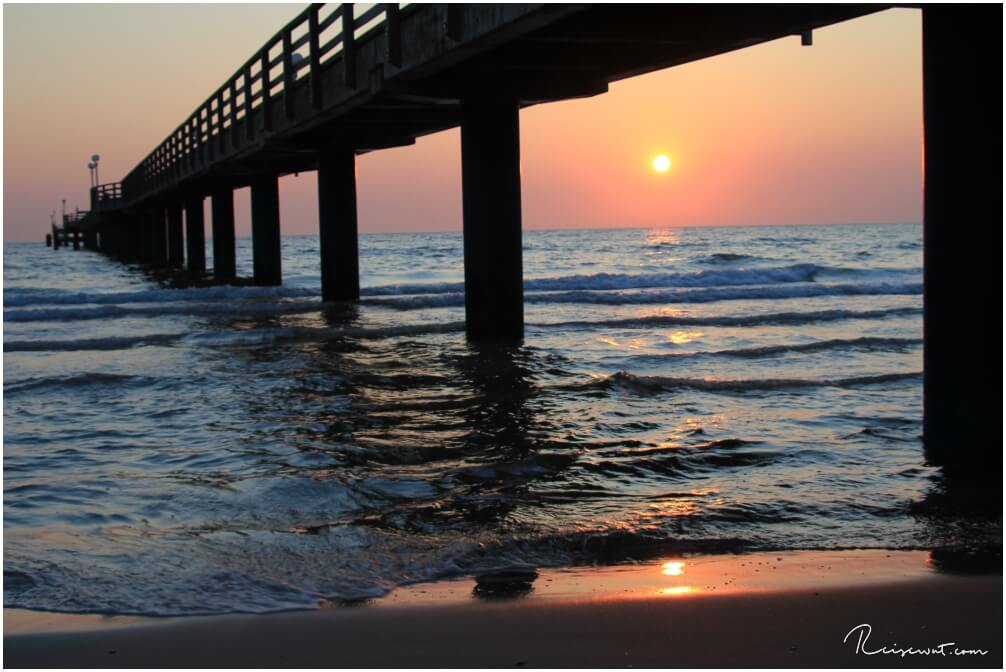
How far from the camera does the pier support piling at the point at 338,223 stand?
21203mm

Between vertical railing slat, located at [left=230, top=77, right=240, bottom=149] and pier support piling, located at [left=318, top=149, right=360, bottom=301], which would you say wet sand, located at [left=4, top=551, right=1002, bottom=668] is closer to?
pier support piling, located at [left=318, top=149, right=360, bottom=301]

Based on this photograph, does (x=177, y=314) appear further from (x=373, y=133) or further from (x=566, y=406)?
(x=566, y=406)

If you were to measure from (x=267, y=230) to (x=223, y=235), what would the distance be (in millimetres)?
5820

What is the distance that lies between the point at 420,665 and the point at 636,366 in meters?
9.41

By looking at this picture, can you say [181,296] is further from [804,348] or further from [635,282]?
[804,348]

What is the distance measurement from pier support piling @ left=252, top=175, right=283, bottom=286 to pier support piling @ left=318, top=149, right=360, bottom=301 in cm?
632

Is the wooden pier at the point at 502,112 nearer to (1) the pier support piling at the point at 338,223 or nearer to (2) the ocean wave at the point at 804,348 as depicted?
(1) the pier support piling at the point at 338,223

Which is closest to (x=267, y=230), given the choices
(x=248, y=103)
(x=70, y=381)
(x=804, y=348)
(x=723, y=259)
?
(x=248, y=103)

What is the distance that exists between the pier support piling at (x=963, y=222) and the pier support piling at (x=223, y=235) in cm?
2733

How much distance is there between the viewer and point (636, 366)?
1311 cm

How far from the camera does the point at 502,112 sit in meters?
14.0

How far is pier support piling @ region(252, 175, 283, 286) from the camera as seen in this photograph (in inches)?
1125

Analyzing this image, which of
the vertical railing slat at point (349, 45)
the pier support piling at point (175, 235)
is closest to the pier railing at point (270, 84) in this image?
the vertical railing slat at point (349, 45)

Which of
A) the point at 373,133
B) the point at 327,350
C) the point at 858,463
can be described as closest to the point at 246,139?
the point at 373,133
